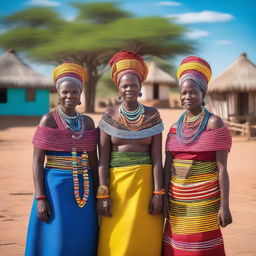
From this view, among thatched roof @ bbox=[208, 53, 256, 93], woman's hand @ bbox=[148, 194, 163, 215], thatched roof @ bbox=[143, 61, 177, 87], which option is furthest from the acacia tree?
woman's hand @ bbox=[148, 194, 163, 215]

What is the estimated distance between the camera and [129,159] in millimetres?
3061

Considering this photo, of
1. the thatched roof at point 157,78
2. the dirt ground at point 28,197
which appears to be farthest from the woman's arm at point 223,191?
the thatched roof at point 157,78

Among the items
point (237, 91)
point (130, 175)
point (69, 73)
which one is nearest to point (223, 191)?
point (130, 175)

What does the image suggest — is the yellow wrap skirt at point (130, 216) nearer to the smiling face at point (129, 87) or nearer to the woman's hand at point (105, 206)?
the woman's hand at point (105, 206)

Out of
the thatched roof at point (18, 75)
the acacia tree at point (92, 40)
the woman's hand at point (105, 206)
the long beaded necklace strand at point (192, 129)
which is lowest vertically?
the woman's hand at point (105, 206)

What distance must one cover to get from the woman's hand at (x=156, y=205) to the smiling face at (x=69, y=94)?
91cm

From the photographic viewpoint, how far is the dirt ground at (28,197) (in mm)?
4641

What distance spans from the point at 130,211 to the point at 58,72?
1.15 meters

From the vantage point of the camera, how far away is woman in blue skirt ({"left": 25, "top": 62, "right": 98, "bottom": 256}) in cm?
303

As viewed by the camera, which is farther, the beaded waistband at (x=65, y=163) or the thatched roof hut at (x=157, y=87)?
the thatched roof hut at (x=157, y=87)

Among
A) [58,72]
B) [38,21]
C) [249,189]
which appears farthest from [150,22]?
[58,72]

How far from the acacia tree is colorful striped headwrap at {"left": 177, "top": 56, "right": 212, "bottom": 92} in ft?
74.7

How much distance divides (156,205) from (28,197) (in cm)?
404

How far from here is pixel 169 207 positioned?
10.4 feet
